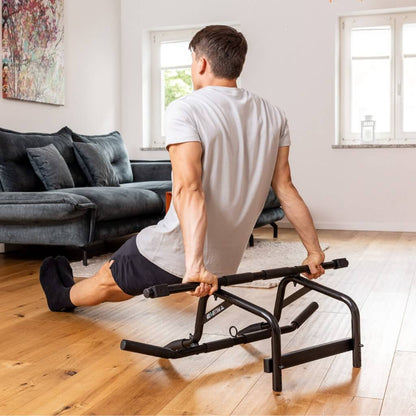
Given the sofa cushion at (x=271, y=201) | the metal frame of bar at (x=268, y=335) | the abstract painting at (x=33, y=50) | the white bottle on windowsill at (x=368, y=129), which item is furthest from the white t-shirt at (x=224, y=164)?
the white bottle on windowsill at (x=368, y=129)

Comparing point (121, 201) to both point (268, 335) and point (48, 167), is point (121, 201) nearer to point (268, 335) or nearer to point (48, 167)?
point (48, 167)

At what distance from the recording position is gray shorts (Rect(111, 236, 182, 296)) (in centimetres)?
208

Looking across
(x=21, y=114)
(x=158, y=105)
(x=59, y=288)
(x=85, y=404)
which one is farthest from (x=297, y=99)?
(x=85, y=404)

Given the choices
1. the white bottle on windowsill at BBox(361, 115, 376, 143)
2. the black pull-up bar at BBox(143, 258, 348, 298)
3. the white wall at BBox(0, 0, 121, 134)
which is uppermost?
the white wall at BBox(0, 0, 121, 134)

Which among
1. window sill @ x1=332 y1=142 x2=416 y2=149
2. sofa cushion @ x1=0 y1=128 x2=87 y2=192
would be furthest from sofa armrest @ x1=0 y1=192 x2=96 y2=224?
window sill @ x1=332 y1=142 x2=416 y2=149

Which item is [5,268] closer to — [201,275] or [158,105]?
[201,275]

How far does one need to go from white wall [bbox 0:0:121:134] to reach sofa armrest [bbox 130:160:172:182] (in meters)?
0.70

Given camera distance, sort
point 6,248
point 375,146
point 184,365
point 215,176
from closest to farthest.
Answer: point 215,176 → point 184,365 → point 6,248 → point 375,146

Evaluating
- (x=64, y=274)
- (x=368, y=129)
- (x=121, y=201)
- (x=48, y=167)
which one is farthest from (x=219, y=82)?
(x=368, y=129)

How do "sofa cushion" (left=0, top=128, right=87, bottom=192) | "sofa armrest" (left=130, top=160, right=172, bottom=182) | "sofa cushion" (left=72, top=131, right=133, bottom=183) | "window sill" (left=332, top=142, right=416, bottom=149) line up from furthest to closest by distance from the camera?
"window sill" (left=332, top=142, right=416, bottom=149) < "sofa armrest" (left=130, top=160, right=172, bottom=182) < "sofa cushion" (left=72, top=131, right=133, bottom=183) < "sofa cushion" (left=0, top=128, right=87, bottom=192)

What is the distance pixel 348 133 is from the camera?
646 cm

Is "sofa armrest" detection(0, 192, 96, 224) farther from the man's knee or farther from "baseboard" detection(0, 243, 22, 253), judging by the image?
the man's knee

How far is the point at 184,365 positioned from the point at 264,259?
234 cm

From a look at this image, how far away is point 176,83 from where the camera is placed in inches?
276
